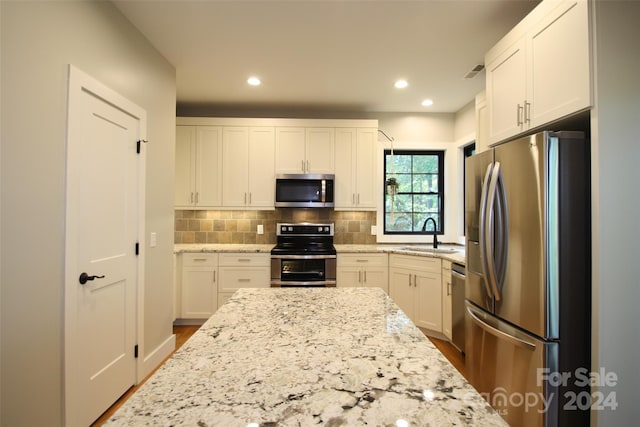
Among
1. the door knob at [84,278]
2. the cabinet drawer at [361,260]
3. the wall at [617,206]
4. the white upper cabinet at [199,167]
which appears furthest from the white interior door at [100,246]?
the wall at [617,206]

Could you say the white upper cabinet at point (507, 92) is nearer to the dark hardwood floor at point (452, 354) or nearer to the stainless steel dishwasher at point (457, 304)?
the stainless steel dishwasher at point (457, 304)

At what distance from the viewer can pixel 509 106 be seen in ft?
6.09

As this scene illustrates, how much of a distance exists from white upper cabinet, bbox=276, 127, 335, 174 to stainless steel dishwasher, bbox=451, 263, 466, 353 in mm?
1813

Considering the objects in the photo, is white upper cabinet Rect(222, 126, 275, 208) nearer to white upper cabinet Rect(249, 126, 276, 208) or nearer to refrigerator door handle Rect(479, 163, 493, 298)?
white upper cabinet Rect(249, 126, 276, 208)

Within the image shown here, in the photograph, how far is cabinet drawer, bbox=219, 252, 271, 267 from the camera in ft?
11.0

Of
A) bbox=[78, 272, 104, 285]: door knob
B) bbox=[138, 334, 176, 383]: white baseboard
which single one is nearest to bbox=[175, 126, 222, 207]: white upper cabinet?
bbox=[138, 334, 176, 383]: white baseboard

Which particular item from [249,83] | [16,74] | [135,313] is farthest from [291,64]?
[135,313]

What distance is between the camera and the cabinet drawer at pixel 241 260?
3340 millimetres

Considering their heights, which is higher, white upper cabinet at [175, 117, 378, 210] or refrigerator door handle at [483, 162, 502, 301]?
white upper cabinet at [175, 117, 378, 210]

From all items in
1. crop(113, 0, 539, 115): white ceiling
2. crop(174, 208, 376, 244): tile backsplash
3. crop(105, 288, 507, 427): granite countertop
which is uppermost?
crop(113, 0, 539, 115): white ceiling

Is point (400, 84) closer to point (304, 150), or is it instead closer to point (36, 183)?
point (304, 150)

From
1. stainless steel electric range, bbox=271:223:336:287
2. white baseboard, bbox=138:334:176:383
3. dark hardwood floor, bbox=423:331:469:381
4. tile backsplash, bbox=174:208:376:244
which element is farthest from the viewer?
tile backsplash, bbox=174:208:376:244

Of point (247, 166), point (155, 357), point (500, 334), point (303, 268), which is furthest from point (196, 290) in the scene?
point (500, 334)

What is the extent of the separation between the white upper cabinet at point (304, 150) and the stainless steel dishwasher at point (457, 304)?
1.81 m
